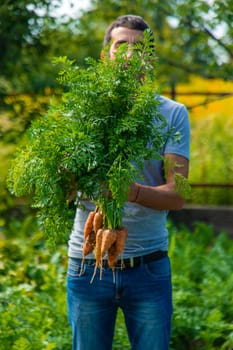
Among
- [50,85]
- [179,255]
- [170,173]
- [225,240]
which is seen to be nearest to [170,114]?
[170,173]

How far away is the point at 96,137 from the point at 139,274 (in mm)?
595

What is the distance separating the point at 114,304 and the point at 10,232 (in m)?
3.17

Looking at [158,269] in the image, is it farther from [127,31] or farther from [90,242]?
[127,31]

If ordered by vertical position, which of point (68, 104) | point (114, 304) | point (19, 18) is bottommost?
point (114, 304)

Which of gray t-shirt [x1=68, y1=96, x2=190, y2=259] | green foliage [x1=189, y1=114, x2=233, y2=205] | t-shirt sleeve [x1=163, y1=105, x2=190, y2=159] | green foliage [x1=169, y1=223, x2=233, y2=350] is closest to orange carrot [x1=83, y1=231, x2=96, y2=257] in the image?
gray t-shirt [x1=68, y1=96, x2=190, y2=259]

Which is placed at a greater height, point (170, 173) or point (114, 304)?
point (170, 173)

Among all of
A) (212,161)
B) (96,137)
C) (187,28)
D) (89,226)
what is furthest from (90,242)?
(212,161)

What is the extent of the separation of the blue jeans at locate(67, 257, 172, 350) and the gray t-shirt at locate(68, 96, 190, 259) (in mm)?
72

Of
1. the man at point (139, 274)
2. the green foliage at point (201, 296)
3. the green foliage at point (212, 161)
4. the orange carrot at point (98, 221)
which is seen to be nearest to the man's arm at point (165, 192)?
the man at point (139, 274)

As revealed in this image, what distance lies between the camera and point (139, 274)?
2.93 metres

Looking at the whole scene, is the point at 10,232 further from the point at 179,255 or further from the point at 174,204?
the point at 174,204

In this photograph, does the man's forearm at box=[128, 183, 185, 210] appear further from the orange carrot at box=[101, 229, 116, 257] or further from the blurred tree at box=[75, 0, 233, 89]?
the blurred tree at box=[75, 0, 233, 89]

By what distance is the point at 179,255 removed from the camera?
5.31m

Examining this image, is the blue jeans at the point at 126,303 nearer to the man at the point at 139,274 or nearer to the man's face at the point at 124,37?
the man at the point at 139,274
